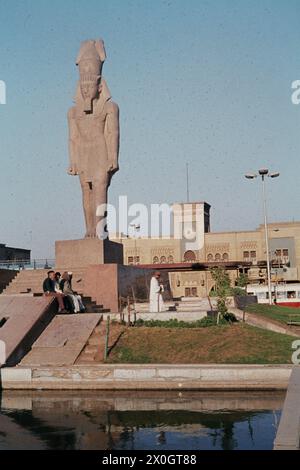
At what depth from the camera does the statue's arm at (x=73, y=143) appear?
19.6 m

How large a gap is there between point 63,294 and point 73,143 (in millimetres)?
6742

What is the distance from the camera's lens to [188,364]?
10.8 meters

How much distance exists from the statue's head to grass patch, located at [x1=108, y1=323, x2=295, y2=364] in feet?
29.9

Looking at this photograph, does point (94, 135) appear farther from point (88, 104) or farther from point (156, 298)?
point (156, 298)

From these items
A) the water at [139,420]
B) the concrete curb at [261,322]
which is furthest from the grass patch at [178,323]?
the water at [139,420]

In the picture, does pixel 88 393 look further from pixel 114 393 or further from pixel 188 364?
pixel 188 364

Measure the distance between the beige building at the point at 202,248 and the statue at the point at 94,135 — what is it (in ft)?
117

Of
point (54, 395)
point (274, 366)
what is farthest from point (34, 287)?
point (274, 366)

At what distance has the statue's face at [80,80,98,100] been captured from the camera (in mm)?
19047

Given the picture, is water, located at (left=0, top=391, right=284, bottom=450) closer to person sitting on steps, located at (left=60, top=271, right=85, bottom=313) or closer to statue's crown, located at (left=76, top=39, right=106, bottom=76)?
person sitting on steps, located at (left=60, top=271, right=85, bottom=313)

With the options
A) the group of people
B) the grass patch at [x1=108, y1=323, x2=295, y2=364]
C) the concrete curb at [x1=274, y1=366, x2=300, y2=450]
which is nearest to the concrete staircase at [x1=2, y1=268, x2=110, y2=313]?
the group of people

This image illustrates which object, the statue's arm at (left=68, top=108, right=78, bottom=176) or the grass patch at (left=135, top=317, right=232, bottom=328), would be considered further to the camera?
the statue's arm at (left=68, top=108, right=78, bottom=176)
